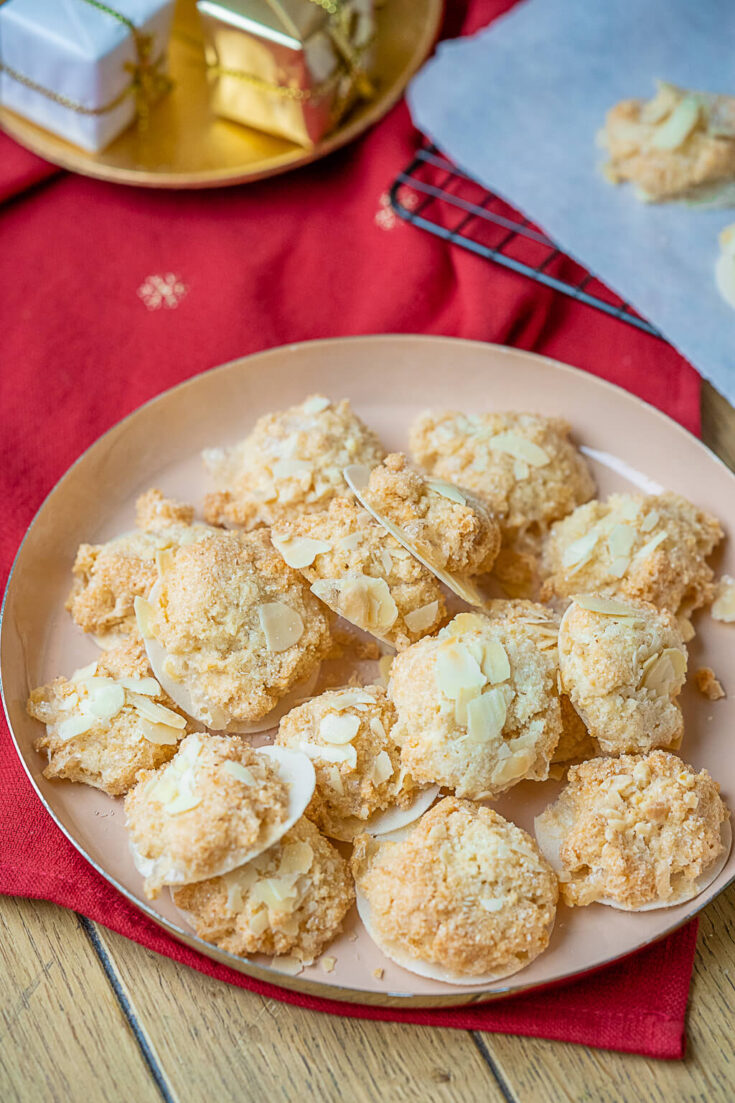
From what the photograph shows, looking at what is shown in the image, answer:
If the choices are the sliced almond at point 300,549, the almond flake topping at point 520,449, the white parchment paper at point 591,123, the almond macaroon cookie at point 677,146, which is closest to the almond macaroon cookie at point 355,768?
the sliced almond at point 300,549

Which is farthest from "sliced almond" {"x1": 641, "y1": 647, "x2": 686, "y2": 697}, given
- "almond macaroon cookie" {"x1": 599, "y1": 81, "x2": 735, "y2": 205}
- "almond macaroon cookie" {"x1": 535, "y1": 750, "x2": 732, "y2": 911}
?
"almond macaroon cookie" {"x1": 599, "y1": 81, "x2": 735, "y2": 205}

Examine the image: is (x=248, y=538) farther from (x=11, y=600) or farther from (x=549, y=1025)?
(x=549, y=1025)

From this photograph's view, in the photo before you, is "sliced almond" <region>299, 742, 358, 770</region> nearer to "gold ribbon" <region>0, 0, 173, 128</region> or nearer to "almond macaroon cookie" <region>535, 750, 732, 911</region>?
"almond macaroon cookie" <region>535, 750, 732, 911</region>


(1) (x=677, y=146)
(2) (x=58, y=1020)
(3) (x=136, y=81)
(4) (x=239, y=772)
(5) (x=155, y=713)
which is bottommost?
(2) (x=58, y=1020)

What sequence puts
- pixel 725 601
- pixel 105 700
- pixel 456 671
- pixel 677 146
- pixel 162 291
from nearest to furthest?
1. pixel 456 671
2. pixel 105 700
3. pixel 725 601
4. pixel 677 146
5. pixel 162 291

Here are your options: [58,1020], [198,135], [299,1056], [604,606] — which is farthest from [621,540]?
[198,135]

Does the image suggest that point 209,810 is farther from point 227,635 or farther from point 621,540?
point 621,540

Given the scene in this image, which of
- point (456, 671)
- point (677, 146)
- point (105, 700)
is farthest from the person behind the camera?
point (677, 146)

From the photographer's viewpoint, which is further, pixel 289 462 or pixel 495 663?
pixel 289 462
